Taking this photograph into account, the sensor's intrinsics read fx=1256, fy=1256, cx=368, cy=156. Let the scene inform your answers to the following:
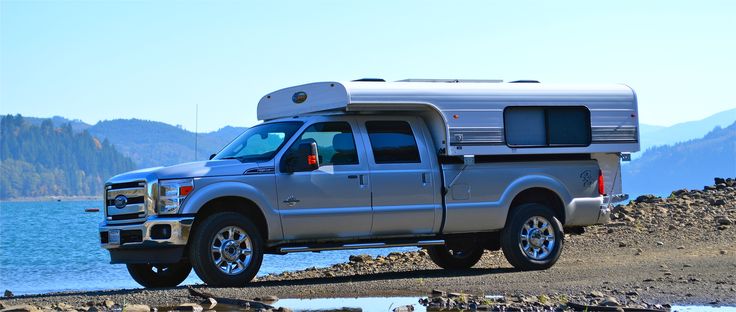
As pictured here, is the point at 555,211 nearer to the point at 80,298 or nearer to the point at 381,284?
the point at 381,284

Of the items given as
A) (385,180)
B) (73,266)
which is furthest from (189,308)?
(73,266)

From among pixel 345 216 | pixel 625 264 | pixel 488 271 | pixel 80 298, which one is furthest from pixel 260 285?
pixel 625 264

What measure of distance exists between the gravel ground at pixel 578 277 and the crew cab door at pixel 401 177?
26.4 inches

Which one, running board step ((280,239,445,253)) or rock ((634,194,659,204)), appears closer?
running board step ((280,239,445,253))

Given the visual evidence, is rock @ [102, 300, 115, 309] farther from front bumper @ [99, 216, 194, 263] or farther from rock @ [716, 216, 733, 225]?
rock @ [716, 216, 733, 225]

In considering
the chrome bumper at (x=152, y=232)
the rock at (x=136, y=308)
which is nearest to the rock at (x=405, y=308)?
the rock at (x=136, y=308)

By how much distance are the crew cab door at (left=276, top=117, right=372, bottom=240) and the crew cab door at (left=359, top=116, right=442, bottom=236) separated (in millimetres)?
143

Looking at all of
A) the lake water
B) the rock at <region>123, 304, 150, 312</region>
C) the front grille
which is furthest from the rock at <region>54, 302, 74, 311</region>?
the lake water

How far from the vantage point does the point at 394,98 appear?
1449cm

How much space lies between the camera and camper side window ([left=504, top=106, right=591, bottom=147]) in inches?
605

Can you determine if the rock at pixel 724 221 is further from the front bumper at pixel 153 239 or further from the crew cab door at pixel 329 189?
the front bumper at pixel 153 239

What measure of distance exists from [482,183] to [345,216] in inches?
74.7

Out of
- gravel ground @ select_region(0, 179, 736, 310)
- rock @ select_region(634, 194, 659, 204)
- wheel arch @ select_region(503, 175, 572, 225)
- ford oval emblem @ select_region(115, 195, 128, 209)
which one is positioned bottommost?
gravel ground @ select_region(0, 179, 736, 310)

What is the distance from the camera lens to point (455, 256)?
665 inches
